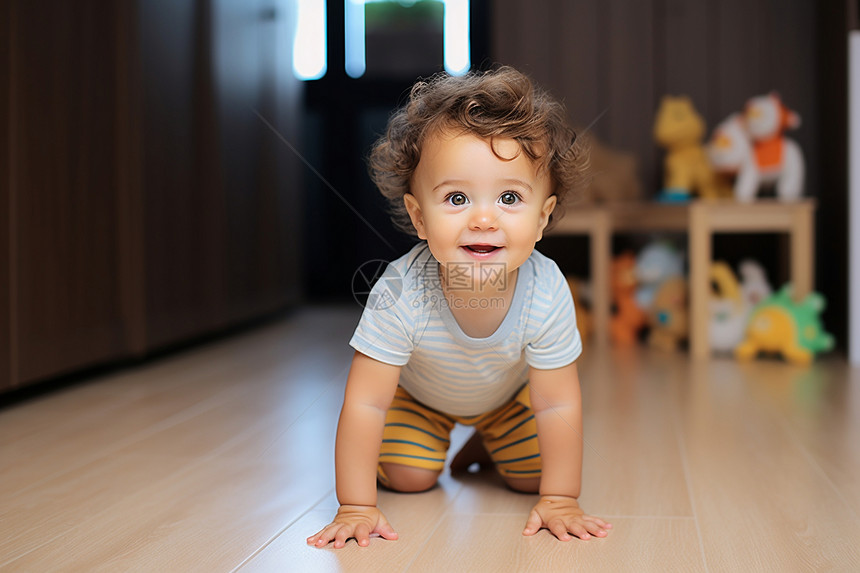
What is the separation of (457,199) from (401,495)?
43cm

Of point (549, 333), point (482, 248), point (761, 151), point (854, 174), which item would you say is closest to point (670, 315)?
point (761, 151)

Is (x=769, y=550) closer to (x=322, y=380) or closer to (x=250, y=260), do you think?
(x=322, y=380)

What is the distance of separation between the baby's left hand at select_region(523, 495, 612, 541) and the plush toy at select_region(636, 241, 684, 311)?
70.0 inches

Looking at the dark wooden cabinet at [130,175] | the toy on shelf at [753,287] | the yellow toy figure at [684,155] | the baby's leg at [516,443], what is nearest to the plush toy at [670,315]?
the toy on shelf at [753,287]

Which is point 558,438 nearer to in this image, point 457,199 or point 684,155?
point 457,199

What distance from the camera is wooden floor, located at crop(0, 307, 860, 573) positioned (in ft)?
2.91

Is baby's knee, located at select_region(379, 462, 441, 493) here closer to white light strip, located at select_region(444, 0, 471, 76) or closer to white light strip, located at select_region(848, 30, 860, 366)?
white light strip, located at select_region(848, 30, 860, 366)

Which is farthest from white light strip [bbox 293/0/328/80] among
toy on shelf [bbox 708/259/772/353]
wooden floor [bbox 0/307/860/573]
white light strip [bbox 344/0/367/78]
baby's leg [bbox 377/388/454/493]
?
baby's leg [bbox 377/388/454/493]

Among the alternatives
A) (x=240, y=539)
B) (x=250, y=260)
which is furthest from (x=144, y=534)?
(x=250, y=260)

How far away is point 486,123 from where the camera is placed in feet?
2.92

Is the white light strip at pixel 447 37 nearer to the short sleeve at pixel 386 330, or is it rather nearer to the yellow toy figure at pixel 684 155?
the yellow toy figure at pixel 684 155

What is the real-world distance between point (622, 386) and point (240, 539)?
1.17m

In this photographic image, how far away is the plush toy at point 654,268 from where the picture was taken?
105 inches

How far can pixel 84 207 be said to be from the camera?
190 centimetres
